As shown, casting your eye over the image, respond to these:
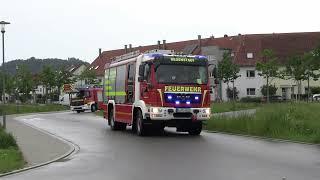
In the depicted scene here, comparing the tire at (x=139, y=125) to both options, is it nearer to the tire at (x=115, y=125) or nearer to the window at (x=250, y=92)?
the tire at (x=115, y=125)

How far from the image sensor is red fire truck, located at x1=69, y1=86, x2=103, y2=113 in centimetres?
6278

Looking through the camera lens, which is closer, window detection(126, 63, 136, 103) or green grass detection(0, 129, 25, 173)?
green grass detection(0, 129, 25, 173)

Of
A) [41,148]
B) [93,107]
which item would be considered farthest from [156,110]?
[93,107]

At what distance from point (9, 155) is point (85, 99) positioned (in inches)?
1883

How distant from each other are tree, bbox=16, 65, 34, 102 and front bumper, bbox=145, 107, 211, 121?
254 feet

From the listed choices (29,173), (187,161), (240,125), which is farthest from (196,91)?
(29,173)

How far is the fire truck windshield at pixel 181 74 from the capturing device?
22.1m

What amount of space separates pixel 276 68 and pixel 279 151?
49.0 metres

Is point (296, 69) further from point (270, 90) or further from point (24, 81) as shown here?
point (24, 81)

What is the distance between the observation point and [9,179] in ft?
39.7

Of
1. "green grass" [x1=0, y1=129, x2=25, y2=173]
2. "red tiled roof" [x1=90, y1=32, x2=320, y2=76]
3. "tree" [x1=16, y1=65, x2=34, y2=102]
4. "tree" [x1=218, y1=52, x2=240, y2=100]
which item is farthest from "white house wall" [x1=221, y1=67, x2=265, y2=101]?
"green grass" [x1=0, y1=129, x2=25, y2=173]

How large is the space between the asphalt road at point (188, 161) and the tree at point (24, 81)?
259 ft

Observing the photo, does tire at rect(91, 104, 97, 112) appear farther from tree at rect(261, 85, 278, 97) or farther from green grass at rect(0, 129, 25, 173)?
A: green grass at rect(0, 129, 25, 173)

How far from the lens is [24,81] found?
316ft
